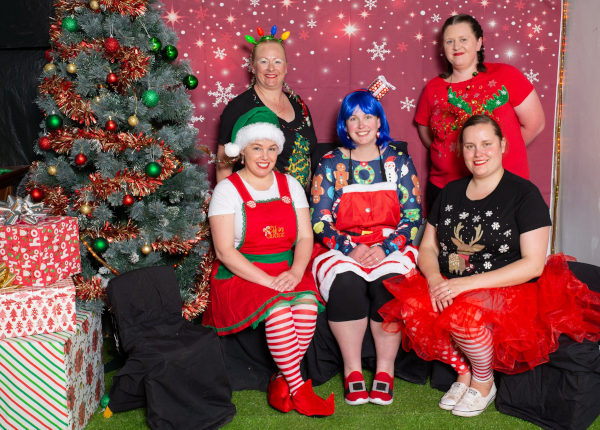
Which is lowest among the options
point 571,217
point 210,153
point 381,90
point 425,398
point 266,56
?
point 425,398

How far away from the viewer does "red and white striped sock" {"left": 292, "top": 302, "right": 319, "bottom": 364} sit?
2.53 meters

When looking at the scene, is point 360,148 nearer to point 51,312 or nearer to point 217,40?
point 217,40

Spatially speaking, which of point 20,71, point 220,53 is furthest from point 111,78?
point 20,71

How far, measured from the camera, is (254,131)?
2693 mm

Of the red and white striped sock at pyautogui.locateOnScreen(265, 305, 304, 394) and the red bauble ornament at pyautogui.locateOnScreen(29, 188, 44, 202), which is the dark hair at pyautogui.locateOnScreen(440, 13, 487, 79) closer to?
the red and white striped sock at pyautogui.locateOnScreen(265, 305, 304, 394)

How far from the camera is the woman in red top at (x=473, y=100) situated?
312cm

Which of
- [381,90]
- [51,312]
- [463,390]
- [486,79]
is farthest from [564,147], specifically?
[51,312]

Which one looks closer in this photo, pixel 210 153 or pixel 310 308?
pixel 310 308

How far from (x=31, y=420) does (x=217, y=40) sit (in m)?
2.42

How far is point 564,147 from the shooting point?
3.62 meters

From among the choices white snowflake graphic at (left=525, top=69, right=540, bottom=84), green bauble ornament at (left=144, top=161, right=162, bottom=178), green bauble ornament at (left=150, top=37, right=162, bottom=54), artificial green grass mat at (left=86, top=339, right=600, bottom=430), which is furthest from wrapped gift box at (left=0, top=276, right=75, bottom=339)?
white snowflake graphic at (left=525, top=69, right=540, bottom=84)

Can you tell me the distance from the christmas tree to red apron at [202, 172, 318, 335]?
25 centimetres

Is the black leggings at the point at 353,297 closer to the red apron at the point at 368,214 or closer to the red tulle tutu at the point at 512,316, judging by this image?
the red tulle tutu at the point at 512,316

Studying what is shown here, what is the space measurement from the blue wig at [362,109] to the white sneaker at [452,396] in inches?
50.3
